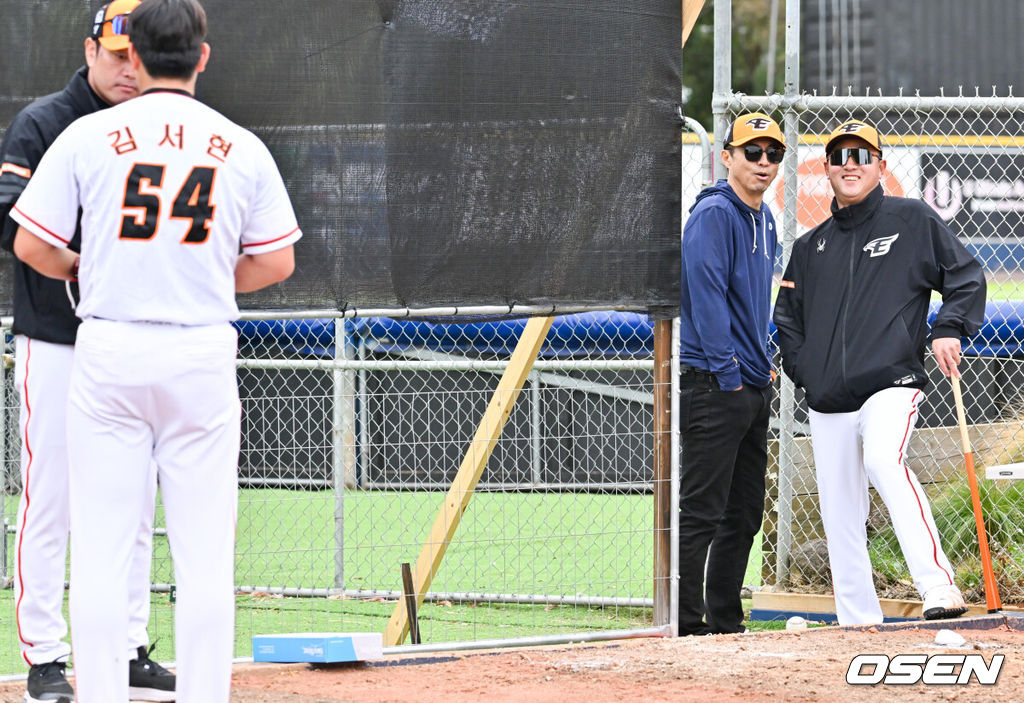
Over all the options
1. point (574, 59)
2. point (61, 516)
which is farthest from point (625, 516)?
point (61, 516)

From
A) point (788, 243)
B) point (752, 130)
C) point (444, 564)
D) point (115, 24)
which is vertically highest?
point (115, 24)

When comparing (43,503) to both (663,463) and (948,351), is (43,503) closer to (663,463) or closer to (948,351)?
(663,463)

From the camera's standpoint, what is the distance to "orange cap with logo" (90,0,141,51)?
4.17 meters

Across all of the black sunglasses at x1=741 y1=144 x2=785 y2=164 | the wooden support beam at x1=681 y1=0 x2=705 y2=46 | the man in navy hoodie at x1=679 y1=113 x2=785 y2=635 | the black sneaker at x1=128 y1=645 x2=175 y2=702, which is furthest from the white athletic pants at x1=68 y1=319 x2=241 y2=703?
the black sunglasses at x1=741 y1=144 x2=785 y2=164

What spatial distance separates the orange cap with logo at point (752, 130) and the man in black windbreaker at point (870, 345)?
0.25m

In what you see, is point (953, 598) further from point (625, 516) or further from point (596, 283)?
point (625, 516)

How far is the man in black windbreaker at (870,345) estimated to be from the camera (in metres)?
5.76

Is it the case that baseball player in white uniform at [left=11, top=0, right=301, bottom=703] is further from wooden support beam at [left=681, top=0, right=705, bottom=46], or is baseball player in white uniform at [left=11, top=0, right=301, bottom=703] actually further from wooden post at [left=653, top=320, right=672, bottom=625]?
wooden support beam at [left=681, top=0, right=705, bottom=46]

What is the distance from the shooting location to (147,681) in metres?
4.67

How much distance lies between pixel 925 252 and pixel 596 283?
1.43 metres

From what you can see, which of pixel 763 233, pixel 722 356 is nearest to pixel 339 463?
pixel 722 356

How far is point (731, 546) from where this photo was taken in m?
6.33

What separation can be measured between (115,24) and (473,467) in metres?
2.67

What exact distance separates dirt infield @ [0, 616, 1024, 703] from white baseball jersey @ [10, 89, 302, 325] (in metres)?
1.72
